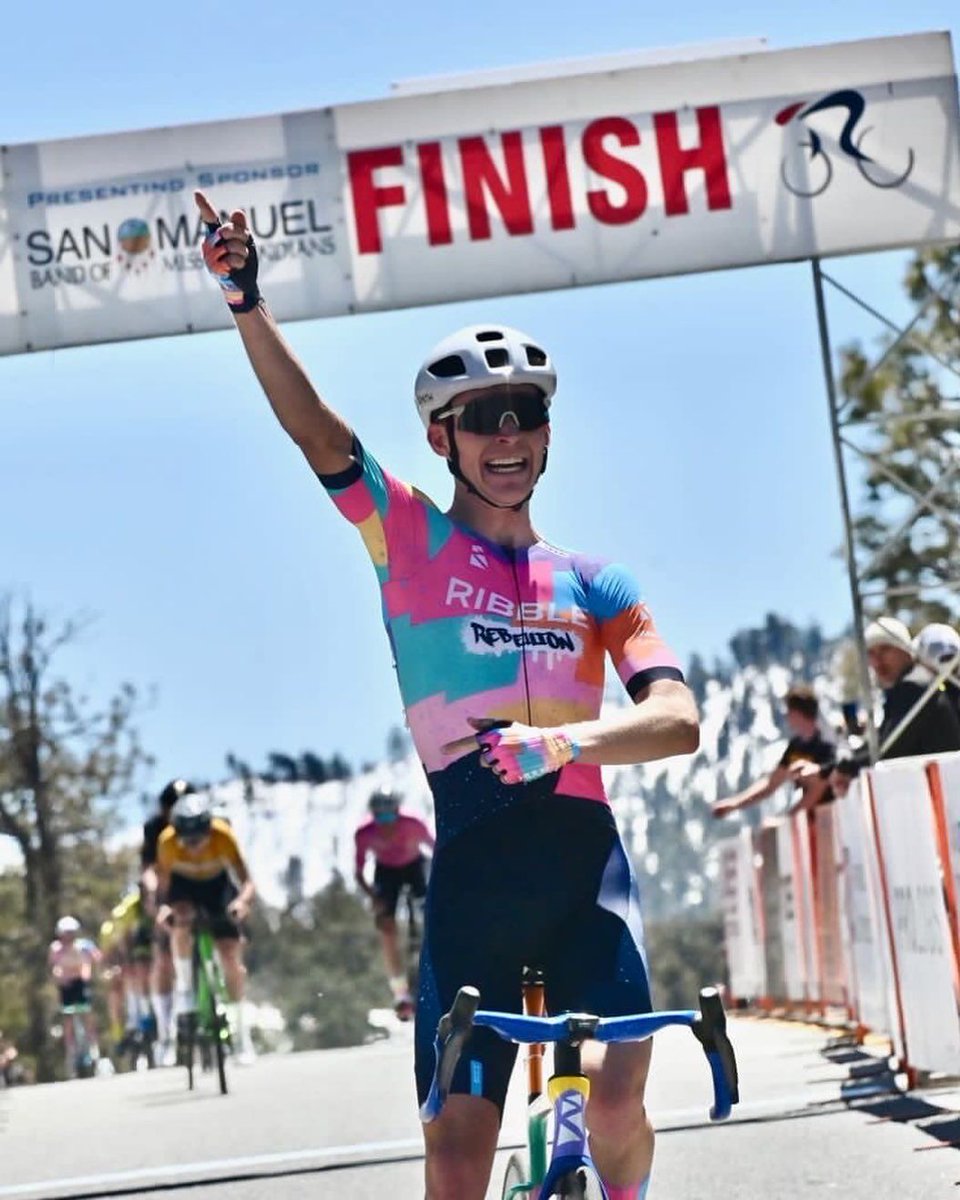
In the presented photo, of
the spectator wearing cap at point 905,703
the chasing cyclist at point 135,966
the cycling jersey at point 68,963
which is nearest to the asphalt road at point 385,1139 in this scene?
the spectator wearing cap at point 905,703

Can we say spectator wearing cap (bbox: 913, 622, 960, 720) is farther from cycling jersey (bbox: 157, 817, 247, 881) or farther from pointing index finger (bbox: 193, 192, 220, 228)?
pointing index finger (bbox: 193, 192, 220, 228)

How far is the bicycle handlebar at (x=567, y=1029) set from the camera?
4.18 metres

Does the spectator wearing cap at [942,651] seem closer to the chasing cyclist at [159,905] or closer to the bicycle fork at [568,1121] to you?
the chasing cyclist at [159,905]

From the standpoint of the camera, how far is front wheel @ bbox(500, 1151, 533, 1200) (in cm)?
466

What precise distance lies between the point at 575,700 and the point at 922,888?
5.96 m

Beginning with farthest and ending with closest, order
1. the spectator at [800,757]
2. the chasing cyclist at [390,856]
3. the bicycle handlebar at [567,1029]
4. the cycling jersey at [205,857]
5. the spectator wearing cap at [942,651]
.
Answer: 1. the chasing cyclist at [390,856]
2. the cycling jersey at [205,857]
3. the spectator at [800,757]
4. the spectator wearing cap at [942,651]
5. the bicycle handlebar at [567,1029]

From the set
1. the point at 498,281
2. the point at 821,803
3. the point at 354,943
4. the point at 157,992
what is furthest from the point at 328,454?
the point at 354,943

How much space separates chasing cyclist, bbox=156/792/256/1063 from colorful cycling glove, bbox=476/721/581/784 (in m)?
12.1

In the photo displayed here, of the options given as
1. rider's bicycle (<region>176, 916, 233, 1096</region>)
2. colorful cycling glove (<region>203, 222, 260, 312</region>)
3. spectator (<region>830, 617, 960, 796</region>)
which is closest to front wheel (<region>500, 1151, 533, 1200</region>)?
colorful cycling glove (<region>203, 222, 260, 312</region>)

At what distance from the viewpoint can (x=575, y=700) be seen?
4.98 metres

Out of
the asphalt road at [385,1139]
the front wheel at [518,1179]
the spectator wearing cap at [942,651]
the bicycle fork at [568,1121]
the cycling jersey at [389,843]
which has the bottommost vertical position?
the asphalt road at [385,1139]

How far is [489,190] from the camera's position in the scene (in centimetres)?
1484

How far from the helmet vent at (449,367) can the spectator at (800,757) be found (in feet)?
32.1

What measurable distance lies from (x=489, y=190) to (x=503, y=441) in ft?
32.8
